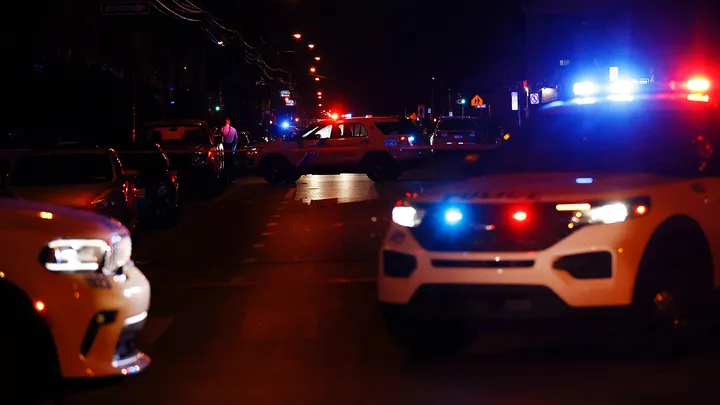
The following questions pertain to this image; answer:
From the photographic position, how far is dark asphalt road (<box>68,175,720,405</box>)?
22.5 feet

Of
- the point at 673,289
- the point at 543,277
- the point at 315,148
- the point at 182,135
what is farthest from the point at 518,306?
the point at 315,148

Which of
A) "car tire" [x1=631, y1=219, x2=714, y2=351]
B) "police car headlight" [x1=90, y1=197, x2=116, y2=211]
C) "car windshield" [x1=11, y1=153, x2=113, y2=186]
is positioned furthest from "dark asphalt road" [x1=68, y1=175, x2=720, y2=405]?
"car windshield" [x1=11, y1=153, x2=113, y2=186]

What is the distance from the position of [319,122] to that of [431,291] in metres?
23.4

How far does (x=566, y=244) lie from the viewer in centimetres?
705

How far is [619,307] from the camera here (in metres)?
7.08

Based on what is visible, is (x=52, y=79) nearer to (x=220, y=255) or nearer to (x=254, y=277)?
(x=220, y=255)

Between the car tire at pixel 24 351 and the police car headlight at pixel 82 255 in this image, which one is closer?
the car tire at pixel 24 351

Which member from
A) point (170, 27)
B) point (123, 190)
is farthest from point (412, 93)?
point (123, 190)

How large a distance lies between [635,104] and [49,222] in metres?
4.97

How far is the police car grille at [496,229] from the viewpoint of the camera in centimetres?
714

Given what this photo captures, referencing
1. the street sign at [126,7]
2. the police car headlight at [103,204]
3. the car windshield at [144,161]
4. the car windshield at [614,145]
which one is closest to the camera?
the car windshield at [614,145]

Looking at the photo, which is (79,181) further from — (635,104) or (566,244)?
(566,244)

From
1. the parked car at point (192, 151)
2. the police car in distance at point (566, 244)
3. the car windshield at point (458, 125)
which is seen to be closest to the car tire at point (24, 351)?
the police car in distance at point (566, 244)

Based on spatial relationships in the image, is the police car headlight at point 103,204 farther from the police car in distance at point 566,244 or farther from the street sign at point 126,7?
the street sign at point 126,7
